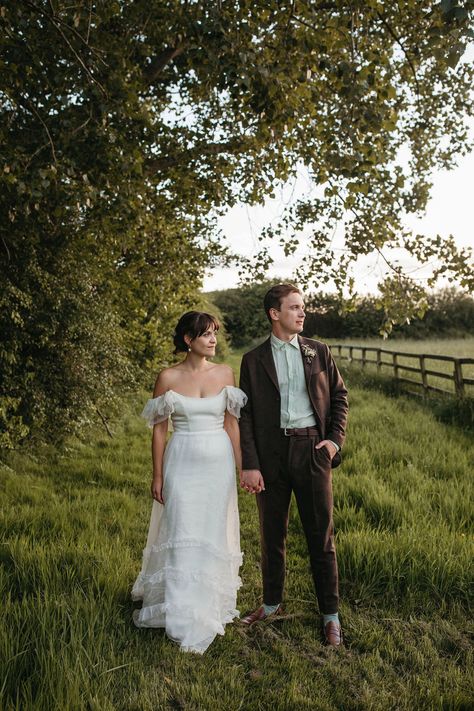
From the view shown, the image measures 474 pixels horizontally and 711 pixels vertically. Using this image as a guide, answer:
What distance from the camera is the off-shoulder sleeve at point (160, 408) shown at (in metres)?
3.79

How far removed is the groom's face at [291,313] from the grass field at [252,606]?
193 centimetres

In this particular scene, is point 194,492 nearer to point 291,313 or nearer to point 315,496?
point 315,496

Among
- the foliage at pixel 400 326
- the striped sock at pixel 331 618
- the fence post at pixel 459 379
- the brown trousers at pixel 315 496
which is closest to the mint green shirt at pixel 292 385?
the brown trousers at pixel 315 496

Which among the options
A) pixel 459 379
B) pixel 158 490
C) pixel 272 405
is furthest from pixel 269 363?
pixel 459 379

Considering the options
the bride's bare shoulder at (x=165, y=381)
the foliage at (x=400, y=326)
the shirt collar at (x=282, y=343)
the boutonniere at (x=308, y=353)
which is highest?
the foliage at (x=400, y=326)

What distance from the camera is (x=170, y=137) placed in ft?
24.8

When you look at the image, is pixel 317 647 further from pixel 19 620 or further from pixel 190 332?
pixel 190 332

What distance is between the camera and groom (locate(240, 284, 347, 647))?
361 centimetres

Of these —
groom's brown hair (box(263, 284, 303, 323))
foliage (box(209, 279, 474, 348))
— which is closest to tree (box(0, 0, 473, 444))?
groom's brown hair (box(263, 284, 303, 323))

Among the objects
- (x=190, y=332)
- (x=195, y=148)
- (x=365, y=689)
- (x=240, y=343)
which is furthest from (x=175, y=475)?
(x=240, y=343)

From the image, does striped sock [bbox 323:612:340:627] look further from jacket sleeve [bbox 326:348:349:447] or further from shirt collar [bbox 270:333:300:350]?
shirt collar [bbox 270:333:300:350]

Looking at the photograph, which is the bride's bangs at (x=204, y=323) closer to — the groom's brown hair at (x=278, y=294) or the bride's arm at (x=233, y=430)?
the groom's brown hair at (x=278, y=294)

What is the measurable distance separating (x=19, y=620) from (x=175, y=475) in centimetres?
126

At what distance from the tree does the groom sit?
171 cm
